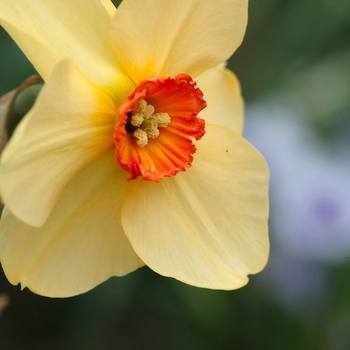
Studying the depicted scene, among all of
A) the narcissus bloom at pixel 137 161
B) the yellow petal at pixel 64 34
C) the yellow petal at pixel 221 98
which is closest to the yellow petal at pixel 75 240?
the narcissus bloom at pixel 137 161

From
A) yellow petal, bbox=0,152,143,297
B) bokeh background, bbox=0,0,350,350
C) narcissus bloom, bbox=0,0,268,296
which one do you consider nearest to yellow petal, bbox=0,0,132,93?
narcissus bloom, bbox=0,0,268,296

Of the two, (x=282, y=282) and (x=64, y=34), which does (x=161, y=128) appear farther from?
(x=282, y=282)

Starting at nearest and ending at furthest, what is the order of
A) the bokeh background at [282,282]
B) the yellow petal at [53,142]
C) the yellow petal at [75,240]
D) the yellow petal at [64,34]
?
the yellow petal at [53,142], the yellow petal at [64,34], the yellow petal at [75,240], the bokeh background at [282,282]

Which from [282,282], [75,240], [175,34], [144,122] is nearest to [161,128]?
[144,122]

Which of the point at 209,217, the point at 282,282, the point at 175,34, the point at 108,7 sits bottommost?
the point at 282,282

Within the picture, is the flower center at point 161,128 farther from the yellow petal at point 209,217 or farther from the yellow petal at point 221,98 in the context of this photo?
the yellow petal at point 221,98

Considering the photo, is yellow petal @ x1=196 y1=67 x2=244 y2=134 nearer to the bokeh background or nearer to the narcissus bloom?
the narcissus bloom
